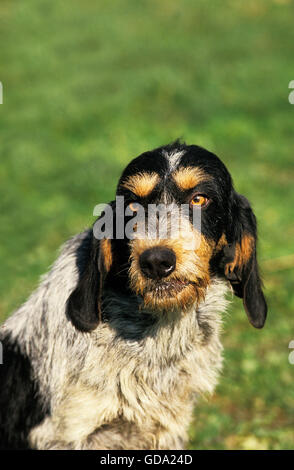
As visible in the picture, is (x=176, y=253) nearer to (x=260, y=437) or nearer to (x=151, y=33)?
(x=260, y=437)

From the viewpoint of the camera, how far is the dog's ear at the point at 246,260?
5.13 meters

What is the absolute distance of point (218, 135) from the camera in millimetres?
15773

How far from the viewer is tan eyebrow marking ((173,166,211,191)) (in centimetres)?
473

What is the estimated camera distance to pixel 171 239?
4469 millimetres

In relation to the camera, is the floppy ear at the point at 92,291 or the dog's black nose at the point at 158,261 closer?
the dog's black nose at the point at 158,261

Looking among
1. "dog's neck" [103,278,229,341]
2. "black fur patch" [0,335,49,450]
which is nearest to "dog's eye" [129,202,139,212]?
"dog's neck" [103,278,229,341]

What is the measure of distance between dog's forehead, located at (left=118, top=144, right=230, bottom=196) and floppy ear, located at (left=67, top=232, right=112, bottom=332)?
1.60 ft

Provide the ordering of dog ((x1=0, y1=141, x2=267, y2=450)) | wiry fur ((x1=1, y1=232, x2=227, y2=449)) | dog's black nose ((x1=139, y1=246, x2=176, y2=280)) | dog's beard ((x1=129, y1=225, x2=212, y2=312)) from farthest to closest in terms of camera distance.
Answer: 1. wiry fur ((x1=1, y1=232, x2=227, y2=449))
2. dog ((x1=0, y1=141, x2=267, y2=450))
3. dog's beard ((x1=129, y1=225, x2=212, y2=312))
4. dog's black nose ((x1=139, y1=246, x2=176, y2=280))

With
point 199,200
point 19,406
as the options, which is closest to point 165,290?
point 199,200

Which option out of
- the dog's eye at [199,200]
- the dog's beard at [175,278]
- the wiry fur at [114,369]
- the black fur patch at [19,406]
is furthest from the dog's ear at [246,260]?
the black fur patch at [19,406]

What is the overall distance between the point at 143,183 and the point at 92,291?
83 centimetres

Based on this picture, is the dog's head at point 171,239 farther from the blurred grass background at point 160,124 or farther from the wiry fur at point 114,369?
the blurred grass background at point 160,124

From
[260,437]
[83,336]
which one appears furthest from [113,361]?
[260,437]

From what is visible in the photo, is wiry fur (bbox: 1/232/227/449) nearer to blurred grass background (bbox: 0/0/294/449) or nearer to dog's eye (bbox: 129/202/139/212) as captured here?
dog's eye (bbox: 129/202/139/212)
